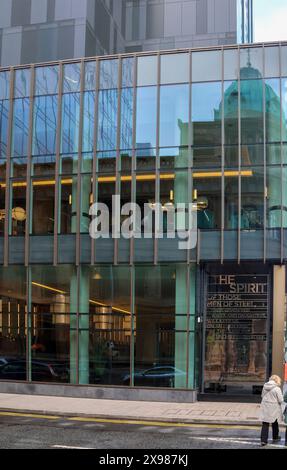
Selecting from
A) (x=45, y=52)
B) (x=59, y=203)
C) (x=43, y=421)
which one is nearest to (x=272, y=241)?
(x=59, y=203)

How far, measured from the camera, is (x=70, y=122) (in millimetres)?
26141

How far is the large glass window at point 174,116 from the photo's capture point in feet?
81.4

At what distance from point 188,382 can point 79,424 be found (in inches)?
255

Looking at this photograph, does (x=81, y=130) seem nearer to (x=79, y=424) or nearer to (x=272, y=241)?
(x=272, y=241)

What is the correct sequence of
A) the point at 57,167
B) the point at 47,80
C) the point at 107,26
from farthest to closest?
the point at 107,26 < the point at 47,80 < the point at 57,167

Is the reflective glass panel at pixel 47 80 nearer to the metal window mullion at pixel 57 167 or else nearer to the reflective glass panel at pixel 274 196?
the metal window mullion at pixel 57 167

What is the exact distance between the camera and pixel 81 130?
25.9 metres

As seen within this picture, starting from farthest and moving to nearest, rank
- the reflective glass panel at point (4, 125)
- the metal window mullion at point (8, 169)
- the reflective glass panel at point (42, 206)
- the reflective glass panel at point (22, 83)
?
1. the reflective glass panel at point (4, 125)
2. the reflective glass panel at point (22, 83)
3. the metal window mullion at point (8, 169)
4. the reflective glass panel at point (42, 206)

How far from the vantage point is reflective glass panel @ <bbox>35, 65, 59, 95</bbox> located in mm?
26516

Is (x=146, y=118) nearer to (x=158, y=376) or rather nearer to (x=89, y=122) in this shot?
(x=89, y=122)

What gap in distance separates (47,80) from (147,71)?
4253mm

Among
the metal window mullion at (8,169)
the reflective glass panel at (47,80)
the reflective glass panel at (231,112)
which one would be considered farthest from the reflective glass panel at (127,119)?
the metal window mullion at (8,169)

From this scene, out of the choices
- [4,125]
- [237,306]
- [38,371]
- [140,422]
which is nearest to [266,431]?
[140,422]

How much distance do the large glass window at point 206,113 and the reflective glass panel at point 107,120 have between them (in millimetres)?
3116
